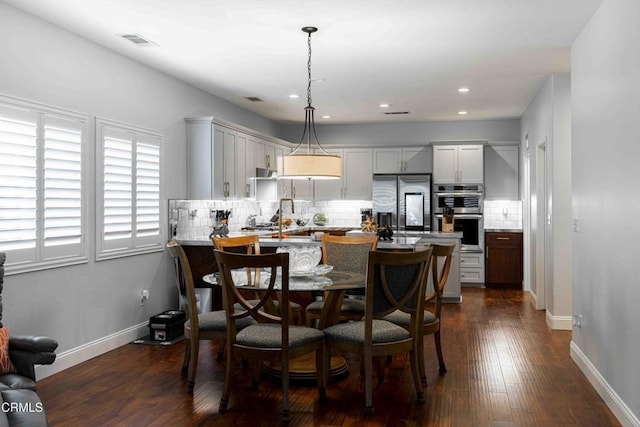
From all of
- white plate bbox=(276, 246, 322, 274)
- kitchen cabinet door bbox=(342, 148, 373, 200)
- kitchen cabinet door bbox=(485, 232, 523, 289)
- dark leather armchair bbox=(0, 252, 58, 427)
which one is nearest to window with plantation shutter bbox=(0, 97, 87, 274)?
dark leather armchair bbox=(0, 252, 58, 427)

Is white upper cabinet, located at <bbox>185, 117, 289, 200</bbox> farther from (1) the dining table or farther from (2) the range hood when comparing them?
(1) the dining table

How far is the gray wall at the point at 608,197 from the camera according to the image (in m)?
3.23

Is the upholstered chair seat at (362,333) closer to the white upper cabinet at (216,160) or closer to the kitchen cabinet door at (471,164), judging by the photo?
the white upper cabinet at (216,160)

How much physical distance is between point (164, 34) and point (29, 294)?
2.31 meters

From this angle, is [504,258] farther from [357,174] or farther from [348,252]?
[348,252]

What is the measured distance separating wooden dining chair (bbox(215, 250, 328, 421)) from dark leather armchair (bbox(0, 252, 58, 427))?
1.02m

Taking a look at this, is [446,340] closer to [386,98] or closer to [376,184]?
[386,98]

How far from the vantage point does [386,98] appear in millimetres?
7539

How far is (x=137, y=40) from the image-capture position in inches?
190

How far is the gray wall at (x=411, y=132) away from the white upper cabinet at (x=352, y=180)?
0.75 feet

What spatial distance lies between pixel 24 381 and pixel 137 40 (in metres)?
3.01

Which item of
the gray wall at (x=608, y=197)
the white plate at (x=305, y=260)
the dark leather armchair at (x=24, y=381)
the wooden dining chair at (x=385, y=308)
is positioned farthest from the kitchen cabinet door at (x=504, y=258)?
the dark leather armchair at (x=24, y=381)

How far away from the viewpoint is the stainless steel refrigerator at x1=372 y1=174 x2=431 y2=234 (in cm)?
918

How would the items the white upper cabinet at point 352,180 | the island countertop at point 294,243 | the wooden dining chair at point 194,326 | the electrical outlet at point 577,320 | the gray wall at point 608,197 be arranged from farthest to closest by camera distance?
1. the white upper cabinet at point 352,180
2. the island countertop at point 294,243
3. the electrical outlet at point 577,320
4. the wooden dining chair at point 194,326
5. the gray wall at point 608,197
